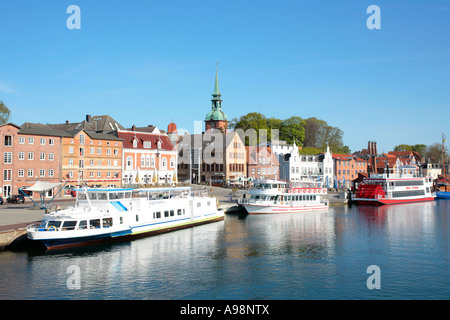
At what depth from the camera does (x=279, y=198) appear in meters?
66.0

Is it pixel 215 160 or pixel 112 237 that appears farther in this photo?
Result: pixel 215 160

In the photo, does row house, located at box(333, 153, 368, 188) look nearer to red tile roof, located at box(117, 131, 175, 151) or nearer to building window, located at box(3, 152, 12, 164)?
red tile roof, located at box(117, 131, 175, 151)

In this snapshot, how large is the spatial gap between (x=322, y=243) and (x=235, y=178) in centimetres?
6334

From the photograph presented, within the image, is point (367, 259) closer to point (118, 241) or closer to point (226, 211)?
point (118, 241)

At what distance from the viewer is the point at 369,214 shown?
65750mm

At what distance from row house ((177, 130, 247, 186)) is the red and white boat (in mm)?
28273

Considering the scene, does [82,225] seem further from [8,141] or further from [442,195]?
[442,195]

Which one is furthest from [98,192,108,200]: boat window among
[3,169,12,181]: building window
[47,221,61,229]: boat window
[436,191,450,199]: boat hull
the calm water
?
[436,191,450,199]: boat hull

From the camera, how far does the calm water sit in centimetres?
2486

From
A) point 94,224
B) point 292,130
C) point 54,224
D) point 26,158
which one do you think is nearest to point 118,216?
point 94,224

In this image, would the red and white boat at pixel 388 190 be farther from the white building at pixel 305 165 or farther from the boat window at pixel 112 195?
the boat window at pixel 112 195

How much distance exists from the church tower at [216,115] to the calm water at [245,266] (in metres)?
106

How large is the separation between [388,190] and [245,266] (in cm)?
6327
